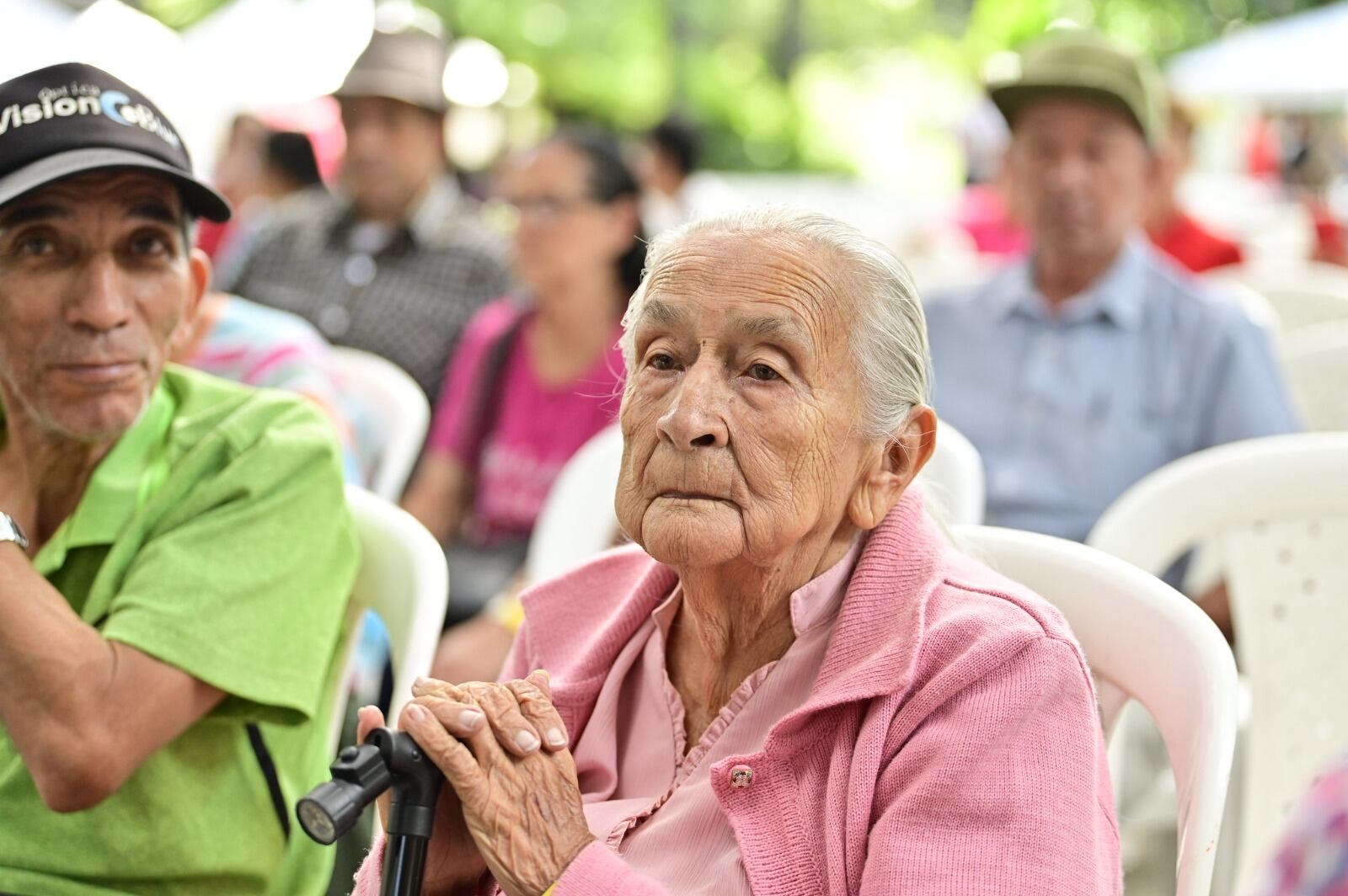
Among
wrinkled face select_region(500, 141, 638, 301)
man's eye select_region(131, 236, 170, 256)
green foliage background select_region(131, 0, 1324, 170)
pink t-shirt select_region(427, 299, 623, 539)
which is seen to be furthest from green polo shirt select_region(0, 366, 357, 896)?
green foliage background select_region(131, 0, 1324, 170)

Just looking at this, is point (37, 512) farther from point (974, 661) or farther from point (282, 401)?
point (974, 661)

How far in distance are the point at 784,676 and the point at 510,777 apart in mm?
328

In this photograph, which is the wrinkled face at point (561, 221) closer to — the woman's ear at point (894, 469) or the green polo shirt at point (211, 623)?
the green polo shirt at point (211, 623)

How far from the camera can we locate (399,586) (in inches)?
78.9

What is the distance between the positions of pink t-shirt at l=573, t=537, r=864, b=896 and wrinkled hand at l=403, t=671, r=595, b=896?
13cm

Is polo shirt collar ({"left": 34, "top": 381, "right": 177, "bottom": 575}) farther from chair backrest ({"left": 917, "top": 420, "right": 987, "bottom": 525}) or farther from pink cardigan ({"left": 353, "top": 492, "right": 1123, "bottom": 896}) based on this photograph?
chair backrest ({"left": 917, "top": 420, "right": 987, "bottom": 525})

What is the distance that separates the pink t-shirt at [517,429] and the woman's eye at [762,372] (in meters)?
1.80

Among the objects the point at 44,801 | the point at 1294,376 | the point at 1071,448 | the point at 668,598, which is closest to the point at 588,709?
the point at 668,598

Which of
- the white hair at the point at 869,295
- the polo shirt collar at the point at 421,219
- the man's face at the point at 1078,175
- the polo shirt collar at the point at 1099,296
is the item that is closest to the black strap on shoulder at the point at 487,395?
the polo shirt collar at the point at 421,219

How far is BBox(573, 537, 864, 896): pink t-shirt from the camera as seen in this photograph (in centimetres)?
153

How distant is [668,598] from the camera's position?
5.82 feet

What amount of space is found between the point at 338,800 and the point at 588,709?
541 millimetres

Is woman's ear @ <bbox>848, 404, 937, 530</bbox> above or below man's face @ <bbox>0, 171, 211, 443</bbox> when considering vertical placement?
below

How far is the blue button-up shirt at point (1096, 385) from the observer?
3137 mm
